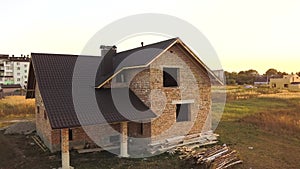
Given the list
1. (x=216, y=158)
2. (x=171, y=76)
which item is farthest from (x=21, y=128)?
(x=216, y=158)

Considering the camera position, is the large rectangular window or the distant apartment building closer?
the large rectangular window

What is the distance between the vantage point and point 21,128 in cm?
1909

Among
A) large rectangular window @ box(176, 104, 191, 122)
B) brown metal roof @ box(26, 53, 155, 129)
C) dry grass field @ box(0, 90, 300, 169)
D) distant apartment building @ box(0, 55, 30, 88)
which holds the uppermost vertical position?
distant apartment building @ box(0, 55, 30, 88)

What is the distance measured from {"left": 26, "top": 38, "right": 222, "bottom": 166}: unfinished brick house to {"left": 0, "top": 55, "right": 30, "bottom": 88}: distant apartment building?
85.6 meters

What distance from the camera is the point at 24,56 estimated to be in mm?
94875

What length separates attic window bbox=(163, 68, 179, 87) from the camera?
49.1ft

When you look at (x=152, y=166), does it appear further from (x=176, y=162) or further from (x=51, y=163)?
(x=51, y=163)

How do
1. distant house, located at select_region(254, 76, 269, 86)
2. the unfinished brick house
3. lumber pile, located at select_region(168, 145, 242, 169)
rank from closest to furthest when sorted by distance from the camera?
lumber pile, located at select_region(168, 145, 242, 169) < the unfinished brick house < distant house, located at select_region(254, 76, 269, 86)

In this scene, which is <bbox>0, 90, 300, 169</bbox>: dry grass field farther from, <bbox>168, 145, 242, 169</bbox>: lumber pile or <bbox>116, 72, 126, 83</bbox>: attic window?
<bbox>116, 72, 126, 83</bbox>: attic window

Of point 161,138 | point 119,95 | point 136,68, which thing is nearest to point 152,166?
point 161,138

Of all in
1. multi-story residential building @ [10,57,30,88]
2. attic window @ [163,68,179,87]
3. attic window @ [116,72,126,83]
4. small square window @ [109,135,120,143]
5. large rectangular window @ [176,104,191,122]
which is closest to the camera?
small square window @ [109,135,120,143]

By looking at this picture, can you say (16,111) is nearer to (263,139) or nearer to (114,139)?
(114,139)

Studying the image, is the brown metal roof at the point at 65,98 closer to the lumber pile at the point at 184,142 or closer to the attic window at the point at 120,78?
the attic window at the point at 120,78

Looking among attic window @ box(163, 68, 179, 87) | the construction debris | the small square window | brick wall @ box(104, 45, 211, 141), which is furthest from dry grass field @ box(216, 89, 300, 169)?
the construction debris
